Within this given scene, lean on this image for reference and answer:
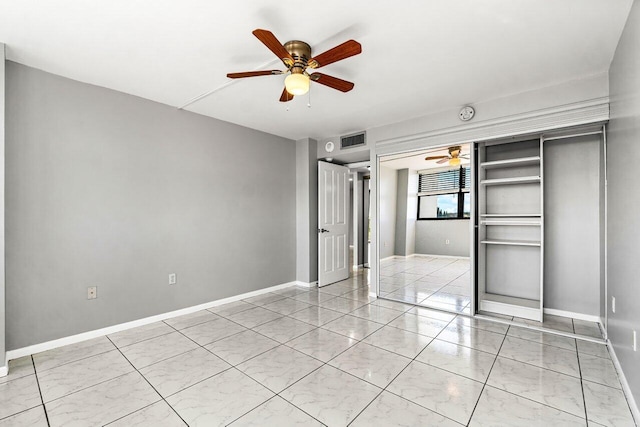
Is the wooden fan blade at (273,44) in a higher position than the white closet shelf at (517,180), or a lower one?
higher

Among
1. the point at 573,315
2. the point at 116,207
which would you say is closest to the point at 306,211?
the point at 116,207

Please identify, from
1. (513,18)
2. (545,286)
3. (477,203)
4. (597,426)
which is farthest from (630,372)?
(513,18)

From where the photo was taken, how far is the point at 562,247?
3311mm

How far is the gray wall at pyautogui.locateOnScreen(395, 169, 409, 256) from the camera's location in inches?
304

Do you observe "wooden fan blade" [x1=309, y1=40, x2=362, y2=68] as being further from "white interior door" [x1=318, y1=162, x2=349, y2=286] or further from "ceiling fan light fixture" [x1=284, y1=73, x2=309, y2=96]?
"white interior door" [x1=318, y1=162, x2=349, y2=286]

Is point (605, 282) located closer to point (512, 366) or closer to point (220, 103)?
point (512, 366)

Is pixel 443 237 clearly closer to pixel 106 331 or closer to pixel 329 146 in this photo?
pixel 329 146

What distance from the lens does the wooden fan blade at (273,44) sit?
5.67ft

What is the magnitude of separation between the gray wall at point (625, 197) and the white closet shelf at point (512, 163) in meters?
0.70

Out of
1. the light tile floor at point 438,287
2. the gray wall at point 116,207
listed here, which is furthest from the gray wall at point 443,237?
the gray wall at point 116,207

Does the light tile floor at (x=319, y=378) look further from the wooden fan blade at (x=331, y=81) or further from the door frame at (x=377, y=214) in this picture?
the wooden fan blade at (x=331, y=81)

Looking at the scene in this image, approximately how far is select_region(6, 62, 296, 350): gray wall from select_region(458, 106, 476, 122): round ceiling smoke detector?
2828mm

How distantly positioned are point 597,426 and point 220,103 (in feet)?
13.5

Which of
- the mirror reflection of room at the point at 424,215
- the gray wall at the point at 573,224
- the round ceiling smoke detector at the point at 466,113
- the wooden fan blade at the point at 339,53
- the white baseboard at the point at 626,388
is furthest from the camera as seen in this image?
the mirror reflection of room at the point at 424,215
